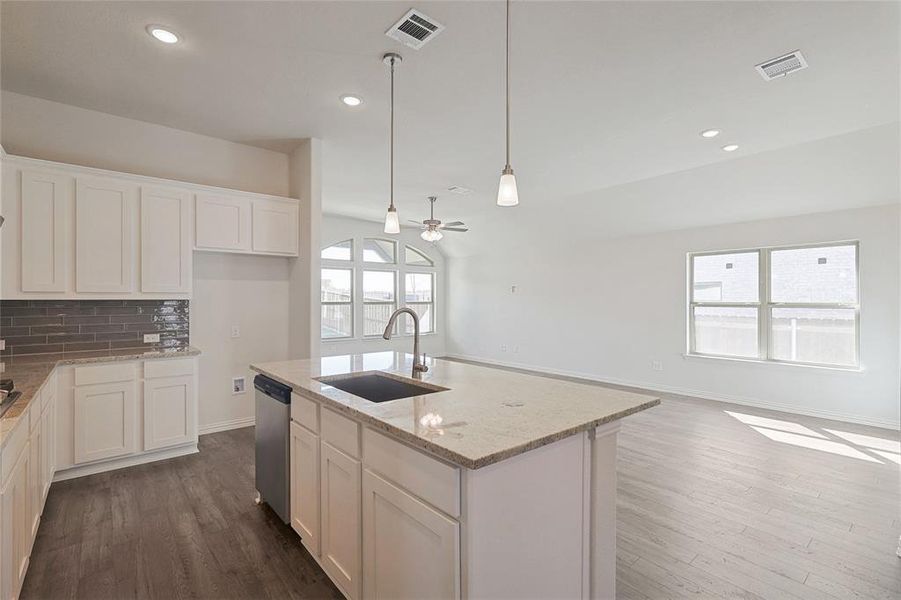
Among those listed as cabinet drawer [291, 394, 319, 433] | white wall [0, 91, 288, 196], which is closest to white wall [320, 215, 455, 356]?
white wall [0, 91, 288, 196]

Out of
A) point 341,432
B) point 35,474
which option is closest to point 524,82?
point 341,432

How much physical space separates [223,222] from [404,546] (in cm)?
345

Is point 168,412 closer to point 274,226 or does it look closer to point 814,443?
point 274,226

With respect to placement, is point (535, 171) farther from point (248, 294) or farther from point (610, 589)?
point (610, 589)

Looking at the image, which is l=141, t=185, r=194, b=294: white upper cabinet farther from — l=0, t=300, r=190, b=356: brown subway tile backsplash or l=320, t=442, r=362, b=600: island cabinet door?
l=320, t=442, r=362, b=600: island cabinet door

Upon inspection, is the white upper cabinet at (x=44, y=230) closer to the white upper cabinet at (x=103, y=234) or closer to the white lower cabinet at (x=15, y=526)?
the white upper cabinet at (x=103, y=234)

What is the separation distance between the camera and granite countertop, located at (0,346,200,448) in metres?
1.85

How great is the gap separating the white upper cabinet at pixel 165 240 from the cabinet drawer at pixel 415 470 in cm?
289

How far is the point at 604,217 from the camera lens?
6.49 meters

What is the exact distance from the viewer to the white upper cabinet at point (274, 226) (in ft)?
13.3

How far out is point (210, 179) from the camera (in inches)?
159

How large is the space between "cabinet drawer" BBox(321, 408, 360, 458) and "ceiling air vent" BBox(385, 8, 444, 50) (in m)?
2.08

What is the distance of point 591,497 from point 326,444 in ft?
3.98

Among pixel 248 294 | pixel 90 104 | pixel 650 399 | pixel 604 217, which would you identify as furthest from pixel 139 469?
pixel 604 217
